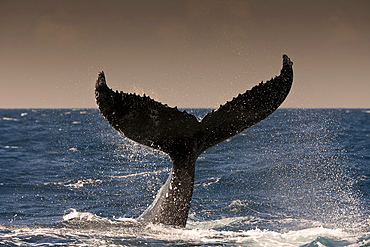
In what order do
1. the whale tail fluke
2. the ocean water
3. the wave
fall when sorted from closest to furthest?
1. the whale tail fluke
2. the wave
3. the ocean water

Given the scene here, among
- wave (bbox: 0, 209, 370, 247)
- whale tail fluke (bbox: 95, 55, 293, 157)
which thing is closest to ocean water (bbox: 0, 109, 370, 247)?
wave (bbox: 0, 209, 370, 247)

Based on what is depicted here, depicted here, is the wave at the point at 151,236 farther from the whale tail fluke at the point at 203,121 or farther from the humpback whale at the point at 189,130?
the whale tail fluke at the point at 203,121

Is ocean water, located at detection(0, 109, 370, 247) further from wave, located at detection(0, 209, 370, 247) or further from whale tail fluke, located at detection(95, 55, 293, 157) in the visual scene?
whale tail fluke, located at detection(95, 55, 293, 157)

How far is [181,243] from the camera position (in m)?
6.34

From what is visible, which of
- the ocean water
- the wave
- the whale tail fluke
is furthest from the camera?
the ocean water

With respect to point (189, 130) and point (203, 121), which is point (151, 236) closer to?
point (189, 130)

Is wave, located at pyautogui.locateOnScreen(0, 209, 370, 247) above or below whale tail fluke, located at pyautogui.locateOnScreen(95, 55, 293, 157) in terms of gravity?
below

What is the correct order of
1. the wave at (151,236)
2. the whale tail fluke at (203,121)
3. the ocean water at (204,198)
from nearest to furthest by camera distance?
the whale tail fluke at (203,121), the wave at (151,236), the ocean water at (204,198)

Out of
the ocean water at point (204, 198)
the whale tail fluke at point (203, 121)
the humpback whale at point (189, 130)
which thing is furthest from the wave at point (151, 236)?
the whale tail fluke at point (203, 121)

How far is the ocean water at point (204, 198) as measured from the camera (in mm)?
6785

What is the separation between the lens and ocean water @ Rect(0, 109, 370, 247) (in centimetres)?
679

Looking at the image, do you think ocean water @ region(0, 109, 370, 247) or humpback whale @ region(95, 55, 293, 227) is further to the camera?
ocean water @ region(0, 109, 370, 247)

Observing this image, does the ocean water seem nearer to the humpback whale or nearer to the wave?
the wave

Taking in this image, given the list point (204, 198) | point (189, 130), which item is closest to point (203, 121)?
point (189, 130)
